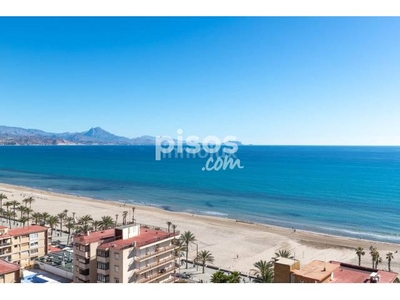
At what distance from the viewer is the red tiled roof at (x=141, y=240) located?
2015 cm

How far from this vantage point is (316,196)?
65750mm

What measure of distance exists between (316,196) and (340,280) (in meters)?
51.9

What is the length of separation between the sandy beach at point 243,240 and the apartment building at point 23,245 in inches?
476

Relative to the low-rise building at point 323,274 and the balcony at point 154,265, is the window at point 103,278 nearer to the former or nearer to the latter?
the balcony at point 154,265

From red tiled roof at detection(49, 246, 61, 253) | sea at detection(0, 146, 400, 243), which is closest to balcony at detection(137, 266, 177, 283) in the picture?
red tiled roof at detection(49, 246, 61, 253)

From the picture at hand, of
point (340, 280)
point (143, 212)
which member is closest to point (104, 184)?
point (143, 212)

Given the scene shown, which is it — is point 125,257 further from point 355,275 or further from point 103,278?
point 355,275

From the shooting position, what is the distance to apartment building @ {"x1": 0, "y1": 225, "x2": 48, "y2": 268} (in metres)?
26.6

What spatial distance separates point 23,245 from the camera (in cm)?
2783

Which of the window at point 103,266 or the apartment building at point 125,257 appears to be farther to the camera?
the window at point 103,266

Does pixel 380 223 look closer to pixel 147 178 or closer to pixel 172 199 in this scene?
pixel 172 199

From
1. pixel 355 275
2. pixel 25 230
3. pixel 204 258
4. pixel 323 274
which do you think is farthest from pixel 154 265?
pixel 25 230

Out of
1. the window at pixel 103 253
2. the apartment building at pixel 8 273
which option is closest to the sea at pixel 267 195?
the window at pixel 103 253

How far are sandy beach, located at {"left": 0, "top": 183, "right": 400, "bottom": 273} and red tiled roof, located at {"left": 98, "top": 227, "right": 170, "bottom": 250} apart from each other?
9330 mm
